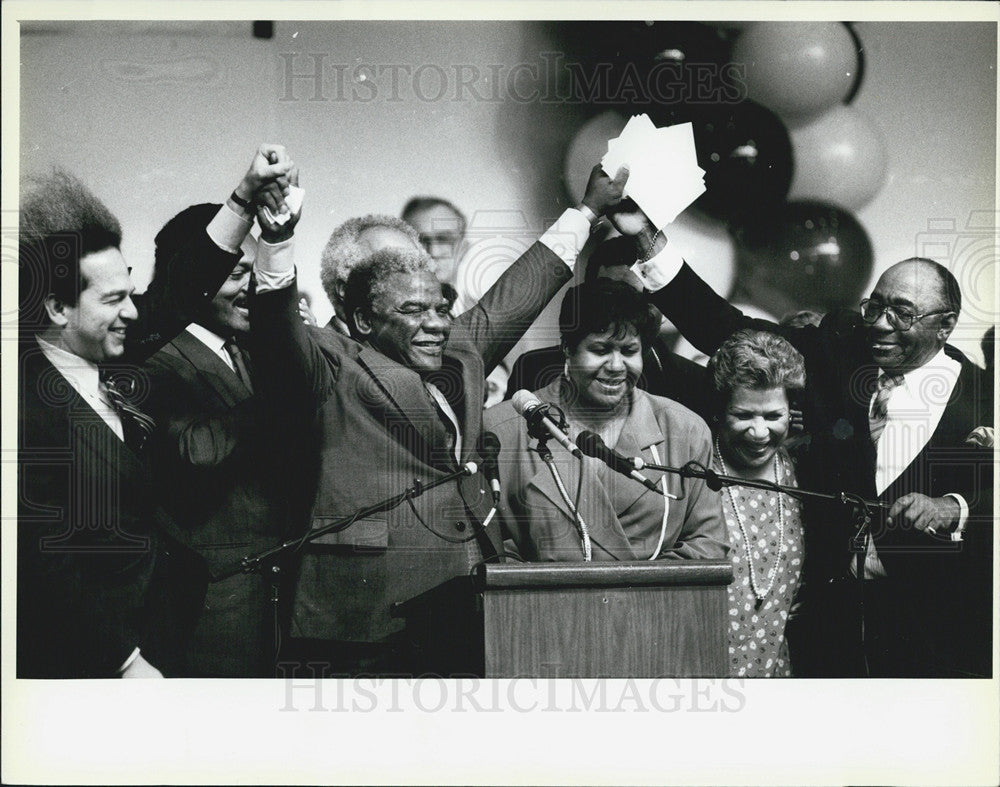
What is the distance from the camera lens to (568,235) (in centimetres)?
411

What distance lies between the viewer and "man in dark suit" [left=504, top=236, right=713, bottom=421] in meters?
4.11

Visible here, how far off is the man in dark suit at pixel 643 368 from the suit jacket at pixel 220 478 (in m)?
0.95

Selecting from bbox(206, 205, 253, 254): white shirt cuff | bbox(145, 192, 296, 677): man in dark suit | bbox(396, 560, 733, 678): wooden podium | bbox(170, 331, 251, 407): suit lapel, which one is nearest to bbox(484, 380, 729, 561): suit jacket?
bbox(396, 560, 733, 678): wooden podium

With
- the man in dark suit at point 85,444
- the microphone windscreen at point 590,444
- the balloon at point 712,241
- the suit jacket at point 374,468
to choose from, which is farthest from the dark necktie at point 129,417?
the balloon at point 712,241

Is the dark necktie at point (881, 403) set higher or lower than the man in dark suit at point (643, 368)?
lower

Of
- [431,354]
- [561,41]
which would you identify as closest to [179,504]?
[431,354]

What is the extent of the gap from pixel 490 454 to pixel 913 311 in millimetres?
1715

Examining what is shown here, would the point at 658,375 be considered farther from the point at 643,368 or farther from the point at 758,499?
the point at 758,499

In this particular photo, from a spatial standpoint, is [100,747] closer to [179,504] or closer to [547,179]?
[179,504]

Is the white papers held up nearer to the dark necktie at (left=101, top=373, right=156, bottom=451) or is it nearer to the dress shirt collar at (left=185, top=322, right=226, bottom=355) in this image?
the dress shirt collar at (left=185, top=322, right=226, bottom=355)

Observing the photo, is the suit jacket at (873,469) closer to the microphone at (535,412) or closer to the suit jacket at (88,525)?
the microphone at (535,412)

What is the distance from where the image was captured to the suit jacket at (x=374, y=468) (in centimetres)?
401

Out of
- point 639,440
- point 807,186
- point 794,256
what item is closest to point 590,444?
point 639,440

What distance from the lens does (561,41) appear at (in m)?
A: 4.15
